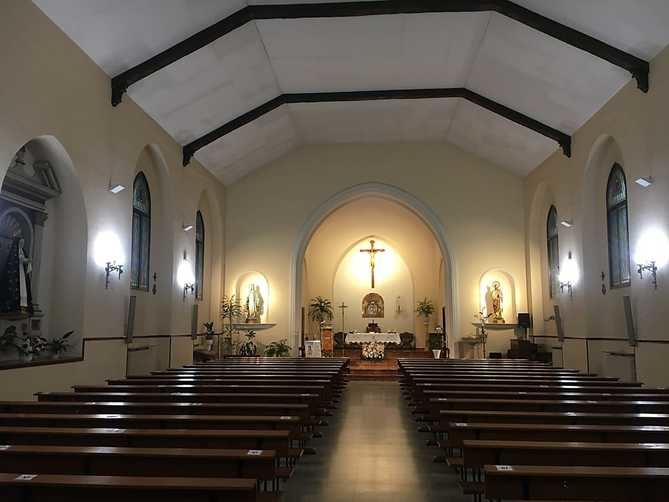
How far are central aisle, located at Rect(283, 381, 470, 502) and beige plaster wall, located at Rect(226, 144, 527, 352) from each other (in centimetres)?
747

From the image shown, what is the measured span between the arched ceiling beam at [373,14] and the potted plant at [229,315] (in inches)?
283

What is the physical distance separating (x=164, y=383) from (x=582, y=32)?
7.27m

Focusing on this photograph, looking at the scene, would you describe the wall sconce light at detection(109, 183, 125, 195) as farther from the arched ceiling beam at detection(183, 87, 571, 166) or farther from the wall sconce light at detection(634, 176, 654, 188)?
the wall sconce light at detection(634, 176, 654, 188)

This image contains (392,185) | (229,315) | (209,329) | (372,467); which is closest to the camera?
(372,467)

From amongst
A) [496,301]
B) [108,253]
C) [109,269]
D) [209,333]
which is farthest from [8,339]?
[496,301]

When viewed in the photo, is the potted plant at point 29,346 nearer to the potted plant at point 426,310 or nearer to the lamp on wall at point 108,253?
the lamp on wall at point 108,253

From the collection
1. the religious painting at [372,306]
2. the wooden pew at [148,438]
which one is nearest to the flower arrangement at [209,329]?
the religious painting at [372,306]

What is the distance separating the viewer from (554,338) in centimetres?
1350

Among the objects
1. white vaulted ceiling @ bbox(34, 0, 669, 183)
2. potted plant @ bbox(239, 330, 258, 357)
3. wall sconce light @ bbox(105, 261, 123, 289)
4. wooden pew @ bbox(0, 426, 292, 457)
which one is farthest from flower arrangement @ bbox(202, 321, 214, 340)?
wooden pew @ bbox(0, 426, 292, 457)

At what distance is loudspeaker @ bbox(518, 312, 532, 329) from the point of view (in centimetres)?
1455

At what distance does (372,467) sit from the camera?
5.43m

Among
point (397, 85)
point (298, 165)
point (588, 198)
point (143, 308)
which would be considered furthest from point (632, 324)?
point (298, 165)

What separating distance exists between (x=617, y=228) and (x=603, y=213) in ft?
1.71

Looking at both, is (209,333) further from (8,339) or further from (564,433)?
(564,433)
